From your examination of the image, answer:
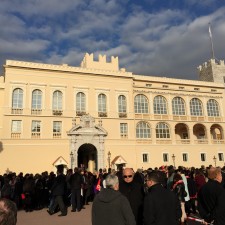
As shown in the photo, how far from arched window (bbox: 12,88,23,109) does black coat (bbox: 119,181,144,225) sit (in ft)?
91.6

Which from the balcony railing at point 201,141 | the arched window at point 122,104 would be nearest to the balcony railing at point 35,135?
the arched window at point 122,104

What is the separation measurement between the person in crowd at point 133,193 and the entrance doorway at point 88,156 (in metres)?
28.9

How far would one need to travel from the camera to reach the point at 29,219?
36.4ft

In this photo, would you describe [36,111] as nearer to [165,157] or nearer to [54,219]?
[165,157]

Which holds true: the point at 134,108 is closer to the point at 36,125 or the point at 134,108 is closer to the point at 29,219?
the point at 36,125

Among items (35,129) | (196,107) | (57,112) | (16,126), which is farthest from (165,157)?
(16,126)

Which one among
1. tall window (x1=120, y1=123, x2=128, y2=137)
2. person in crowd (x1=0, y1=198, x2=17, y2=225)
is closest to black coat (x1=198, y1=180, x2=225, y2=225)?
person in crowd (x1=0, y1=198, x2=17, y2=225)

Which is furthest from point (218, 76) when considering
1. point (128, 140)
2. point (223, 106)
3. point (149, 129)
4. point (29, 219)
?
point (29, 219)

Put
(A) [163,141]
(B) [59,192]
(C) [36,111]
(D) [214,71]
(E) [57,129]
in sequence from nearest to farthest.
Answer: (B) [59,192], (C) [36,111], (E) [57,129], (A) [163,141], (D) [214,71]

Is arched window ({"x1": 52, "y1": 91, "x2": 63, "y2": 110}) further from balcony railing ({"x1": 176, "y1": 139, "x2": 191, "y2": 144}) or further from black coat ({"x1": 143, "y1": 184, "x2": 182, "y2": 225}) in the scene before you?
black coat ({"x1": 143, "y1": 184, "x2": 182, "y2": 225})

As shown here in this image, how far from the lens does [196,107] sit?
134 feet

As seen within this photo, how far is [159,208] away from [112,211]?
84cm

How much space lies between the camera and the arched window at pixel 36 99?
3195 cm

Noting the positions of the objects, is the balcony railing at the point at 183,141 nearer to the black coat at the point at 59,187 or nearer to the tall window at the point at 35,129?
the tall window at the point at 35,129
